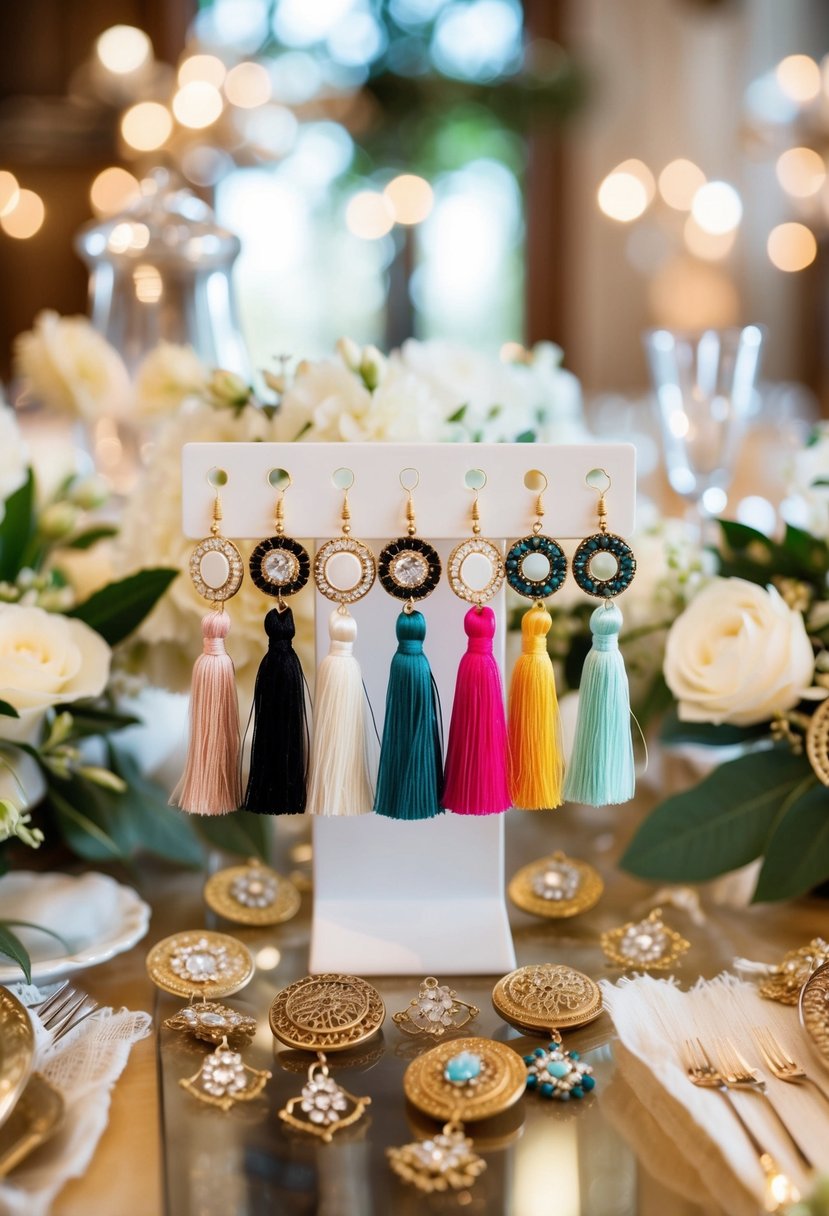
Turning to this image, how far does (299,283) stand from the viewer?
13.9 ft

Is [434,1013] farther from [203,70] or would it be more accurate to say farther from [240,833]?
[203,70]

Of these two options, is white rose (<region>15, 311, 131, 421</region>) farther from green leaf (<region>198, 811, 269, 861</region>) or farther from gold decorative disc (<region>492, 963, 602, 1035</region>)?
gold decorative disc (<region>492, 963, 602, 1035</region>)

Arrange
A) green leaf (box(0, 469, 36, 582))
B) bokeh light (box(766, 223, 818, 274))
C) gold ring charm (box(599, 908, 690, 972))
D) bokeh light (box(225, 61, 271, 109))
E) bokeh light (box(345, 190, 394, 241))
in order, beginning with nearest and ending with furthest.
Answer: gold ring charm (box(599, 908, 690, 972))
green leaf (box(0, 469, 36, 582))
bokeh light (box(225, 61, 271, 109))
bokeh light (box(345, 190, 394, 241))
bokeh light (box(766, 223, 818, 274))

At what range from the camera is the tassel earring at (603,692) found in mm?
605

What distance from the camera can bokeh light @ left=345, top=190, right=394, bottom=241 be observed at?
3.79 metres

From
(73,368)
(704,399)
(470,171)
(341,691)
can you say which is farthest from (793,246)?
(341,691)

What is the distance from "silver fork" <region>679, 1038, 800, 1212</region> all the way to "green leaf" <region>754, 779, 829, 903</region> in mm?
158

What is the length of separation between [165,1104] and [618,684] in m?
0.34

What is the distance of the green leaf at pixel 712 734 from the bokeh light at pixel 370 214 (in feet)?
11.1

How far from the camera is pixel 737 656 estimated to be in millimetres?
697

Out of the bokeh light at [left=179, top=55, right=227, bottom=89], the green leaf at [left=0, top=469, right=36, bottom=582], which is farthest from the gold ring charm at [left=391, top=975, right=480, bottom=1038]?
the bokeh light at [left=179, top=55, right=227, bottom=89]

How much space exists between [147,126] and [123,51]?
0.30 metres

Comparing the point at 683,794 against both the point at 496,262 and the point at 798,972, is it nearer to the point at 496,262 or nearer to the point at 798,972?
the point at 798,972

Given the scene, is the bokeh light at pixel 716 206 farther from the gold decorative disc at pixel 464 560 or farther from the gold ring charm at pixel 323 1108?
the gold ring charm at pixel 323 1108
